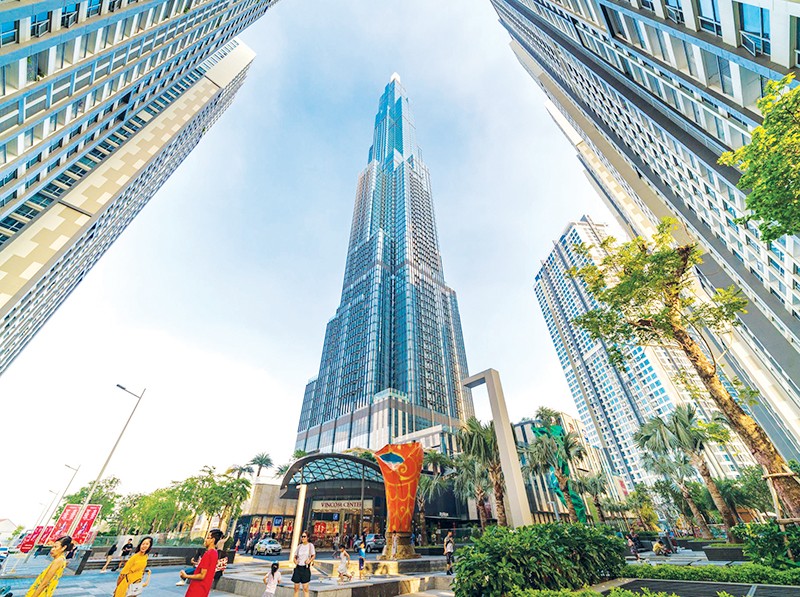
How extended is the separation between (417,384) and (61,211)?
64941mm

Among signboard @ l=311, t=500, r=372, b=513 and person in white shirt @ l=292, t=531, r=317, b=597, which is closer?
person in white shirt @ l=292, t=531, r=317, b=597

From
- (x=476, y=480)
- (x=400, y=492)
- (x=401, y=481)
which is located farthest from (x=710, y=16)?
(x=476, y=480)

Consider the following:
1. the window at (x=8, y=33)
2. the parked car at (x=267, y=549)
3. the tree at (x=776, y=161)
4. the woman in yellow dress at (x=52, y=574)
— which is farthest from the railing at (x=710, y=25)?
the parked car at (x=267, y=549)

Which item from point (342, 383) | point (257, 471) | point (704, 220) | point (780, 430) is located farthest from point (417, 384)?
point (704, 220)

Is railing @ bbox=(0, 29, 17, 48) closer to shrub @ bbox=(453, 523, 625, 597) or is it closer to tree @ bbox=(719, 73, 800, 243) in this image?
shrub @ bbox=(453, 523, 625, 597)

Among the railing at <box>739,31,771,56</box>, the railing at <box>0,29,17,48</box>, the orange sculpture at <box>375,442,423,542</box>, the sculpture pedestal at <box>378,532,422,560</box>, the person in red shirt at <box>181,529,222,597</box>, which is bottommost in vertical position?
the person in red shirt at <box>181,529,222,597</box>

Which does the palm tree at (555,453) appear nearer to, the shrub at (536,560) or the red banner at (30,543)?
the shrub at (536,560)

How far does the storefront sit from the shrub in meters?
29.9

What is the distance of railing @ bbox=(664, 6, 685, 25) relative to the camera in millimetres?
13016

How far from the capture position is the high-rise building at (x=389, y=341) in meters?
72.6

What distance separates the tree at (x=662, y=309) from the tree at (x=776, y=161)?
569cm

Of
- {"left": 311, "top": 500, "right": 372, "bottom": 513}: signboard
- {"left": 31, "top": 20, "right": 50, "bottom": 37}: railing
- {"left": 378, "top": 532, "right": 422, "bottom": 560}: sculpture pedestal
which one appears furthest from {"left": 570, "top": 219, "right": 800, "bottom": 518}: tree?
{"left": 311, "top": 500, "right": 372, "bottom": 513}: signboard

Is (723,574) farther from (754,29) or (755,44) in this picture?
(754,29)

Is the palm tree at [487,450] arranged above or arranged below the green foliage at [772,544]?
above
